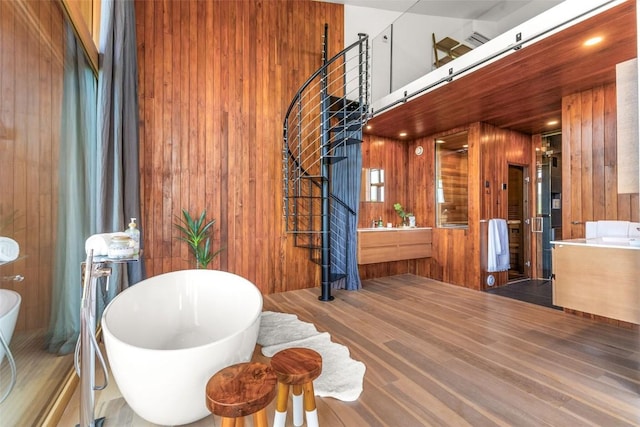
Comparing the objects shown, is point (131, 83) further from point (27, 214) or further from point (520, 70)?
point (520, 70)

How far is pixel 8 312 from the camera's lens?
4.21 feet

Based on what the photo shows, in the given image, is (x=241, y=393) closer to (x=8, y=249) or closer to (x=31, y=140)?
(x=8, y=249)

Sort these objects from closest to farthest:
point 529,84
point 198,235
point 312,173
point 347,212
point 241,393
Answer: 1. point 241,393
2. point 529,84
3. point 198,235
4. point 347,212
5. point 312,173

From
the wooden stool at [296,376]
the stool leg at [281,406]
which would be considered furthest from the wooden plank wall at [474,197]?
the stool leg at [281,406]

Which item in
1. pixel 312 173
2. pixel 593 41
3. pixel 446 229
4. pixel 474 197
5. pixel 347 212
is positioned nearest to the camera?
pixel 593 41

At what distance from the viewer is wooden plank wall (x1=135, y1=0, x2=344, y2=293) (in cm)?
335

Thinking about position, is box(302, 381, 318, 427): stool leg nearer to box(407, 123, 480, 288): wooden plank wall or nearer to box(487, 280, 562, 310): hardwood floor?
box(487, 280, 562, 310): hardwood floor

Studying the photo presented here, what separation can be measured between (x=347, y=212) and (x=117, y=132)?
2.74 meters

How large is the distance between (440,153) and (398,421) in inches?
169

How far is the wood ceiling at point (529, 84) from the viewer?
218 cm

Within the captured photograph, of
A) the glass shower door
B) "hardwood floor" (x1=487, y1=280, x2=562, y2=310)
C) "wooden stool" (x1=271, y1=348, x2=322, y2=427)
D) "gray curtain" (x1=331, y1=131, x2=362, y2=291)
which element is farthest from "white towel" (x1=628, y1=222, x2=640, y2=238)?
"wooden stool" (x1=271, y1=348, x2=322, y2=427)

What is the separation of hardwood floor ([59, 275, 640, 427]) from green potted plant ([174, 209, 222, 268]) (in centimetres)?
92

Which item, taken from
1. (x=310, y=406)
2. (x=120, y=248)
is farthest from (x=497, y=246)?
(x=120, y=248)

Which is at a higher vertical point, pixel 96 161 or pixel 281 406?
pixel 96 161
